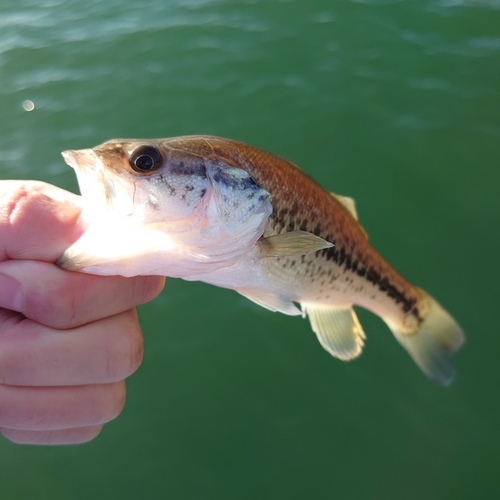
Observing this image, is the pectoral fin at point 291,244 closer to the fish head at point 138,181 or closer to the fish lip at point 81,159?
the fish head at point 138,181

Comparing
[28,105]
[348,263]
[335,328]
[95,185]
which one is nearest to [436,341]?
[335,328]

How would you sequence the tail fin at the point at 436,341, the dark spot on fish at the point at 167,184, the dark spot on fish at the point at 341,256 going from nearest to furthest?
1. the dark spot on fish at the point at 167,184
2. the dark spot on fish at the point at 341,256
3. the tail fin at the point at 436,341

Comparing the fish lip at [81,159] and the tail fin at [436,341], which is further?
the tail fin at [436,341]

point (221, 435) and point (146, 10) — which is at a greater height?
point (146, 10)

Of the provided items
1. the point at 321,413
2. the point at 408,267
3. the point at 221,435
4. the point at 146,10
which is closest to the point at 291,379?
the point at 321,413

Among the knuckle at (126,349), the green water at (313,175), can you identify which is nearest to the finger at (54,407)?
the knuckle at (126,349)

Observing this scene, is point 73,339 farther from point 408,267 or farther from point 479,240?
point 479,240

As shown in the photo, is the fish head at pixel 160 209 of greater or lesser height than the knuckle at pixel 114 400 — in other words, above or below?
above

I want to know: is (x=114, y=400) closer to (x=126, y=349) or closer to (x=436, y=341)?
(x=126, y=349)
